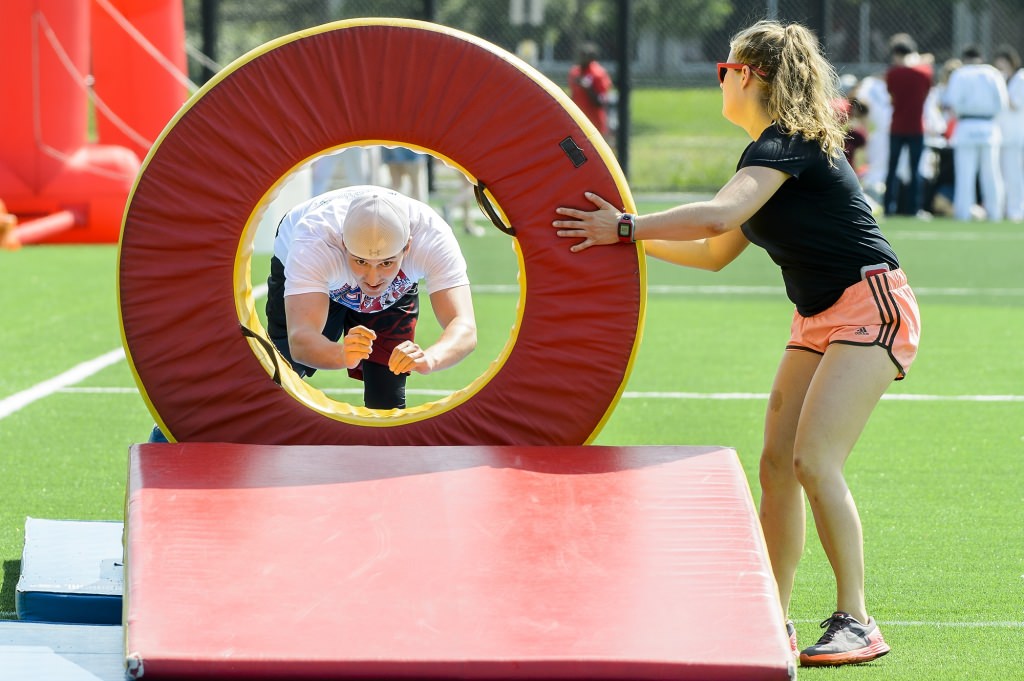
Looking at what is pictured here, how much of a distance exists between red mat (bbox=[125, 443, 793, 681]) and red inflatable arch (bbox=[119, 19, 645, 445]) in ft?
0.92

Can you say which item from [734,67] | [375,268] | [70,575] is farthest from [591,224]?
[70,575]

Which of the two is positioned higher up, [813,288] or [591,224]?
[591,224]

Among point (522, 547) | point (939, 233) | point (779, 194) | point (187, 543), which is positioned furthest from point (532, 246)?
point (939, 233)

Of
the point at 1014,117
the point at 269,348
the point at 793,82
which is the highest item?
the point at 793,82

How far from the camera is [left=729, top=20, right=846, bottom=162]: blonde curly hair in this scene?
391 cm

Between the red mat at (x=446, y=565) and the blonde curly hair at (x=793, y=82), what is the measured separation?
0.93 m

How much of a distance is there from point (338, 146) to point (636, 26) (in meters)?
25.8

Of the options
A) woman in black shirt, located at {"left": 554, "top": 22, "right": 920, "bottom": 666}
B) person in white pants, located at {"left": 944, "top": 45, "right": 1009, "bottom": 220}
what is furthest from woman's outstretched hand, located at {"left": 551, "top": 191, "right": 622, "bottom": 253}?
person in white pants, located at {"left": 944, "top": 45, "right": 1009, "bottom": 220}

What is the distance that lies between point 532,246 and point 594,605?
4.45 ft

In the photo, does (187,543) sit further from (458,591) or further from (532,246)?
Result: (532,246)

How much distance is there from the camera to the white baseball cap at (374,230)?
171 inches

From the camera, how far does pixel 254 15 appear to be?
22062 mm

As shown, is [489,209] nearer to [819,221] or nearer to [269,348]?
[269,348]

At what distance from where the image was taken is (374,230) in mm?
4352
